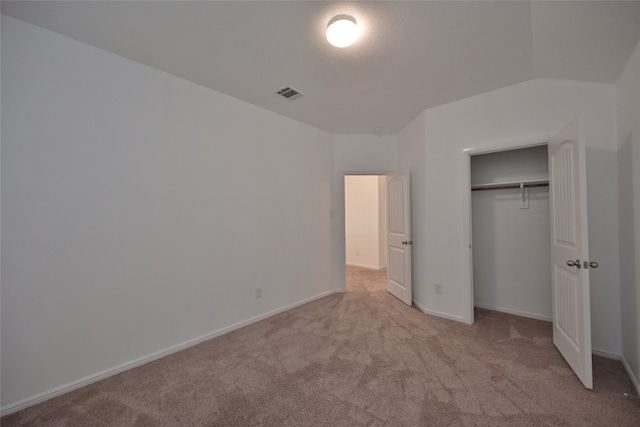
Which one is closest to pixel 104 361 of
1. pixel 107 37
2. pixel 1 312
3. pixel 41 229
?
pixel 1 312

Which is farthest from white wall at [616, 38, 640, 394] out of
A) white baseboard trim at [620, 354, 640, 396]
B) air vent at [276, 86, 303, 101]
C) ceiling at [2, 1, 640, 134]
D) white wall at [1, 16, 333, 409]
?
white wall at [1, 16, 333, 409]

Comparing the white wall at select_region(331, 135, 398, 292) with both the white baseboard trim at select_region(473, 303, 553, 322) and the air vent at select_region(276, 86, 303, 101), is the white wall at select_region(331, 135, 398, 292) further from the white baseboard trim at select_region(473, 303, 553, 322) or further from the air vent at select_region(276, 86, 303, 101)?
the white baseboard trim at select_region(473, 303, 553, 322)

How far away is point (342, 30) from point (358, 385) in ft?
8.34

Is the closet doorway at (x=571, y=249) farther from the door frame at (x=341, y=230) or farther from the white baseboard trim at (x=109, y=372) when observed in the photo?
the white baseboard trim at (x=109, y=372)

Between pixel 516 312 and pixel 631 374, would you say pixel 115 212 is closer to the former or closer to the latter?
pixel 631 374

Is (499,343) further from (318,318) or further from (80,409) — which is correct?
(80,409)

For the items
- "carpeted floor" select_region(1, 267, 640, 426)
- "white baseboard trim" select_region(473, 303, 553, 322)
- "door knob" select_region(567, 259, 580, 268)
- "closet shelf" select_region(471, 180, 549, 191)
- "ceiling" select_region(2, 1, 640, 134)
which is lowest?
"carpeted floor" select_region(1, 267, 640, 426)

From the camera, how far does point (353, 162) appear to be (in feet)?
14.4

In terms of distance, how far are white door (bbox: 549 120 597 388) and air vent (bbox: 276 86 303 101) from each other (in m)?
2.46

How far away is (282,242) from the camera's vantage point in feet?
11.6

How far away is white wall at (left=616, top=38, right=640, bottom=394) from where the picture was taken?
6.28ft

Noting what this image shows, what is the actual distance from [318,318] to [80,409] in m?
2.17

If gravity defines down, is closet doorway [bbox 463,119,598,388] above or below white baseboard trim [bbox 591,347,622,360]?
above

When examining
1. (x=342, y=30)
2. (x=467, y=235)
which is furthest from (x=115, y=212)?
(x=467, y=235)
